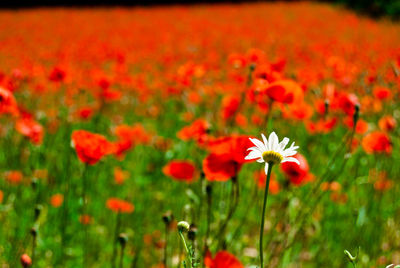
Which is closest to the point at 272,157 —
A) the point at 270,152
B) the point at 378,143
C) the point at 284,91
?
the point at 270,152

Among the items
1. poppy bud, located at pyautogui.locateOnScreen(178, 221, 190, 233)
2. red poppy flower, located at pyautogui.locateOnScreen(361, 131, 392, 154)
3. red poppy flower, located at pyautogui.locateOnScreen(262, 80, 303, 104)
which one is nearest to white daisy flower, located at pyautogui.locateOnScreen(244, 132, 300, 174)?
poppy bud, located at pyautogui.locateOnScreen(178, 221, 190, 233)

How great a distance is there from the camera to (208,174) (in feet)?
3.53

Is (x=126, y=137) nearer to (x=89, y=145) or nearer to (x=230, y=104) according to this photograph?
(x=230, y=104)

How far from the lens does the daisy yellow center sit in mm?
737

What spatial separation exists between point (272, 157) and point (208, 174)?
0.36 metres

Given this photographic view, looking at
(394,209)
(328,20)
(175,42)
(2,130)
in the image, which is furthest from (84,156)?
(328,20)

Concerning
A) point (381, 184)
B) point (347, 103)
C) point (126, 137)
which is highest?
point (347, 103)

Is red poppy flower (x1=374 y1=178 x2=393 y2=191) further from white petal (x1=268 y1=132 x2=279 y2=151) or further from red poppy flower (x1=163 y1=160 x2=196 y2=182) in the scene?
white petal (x1=268 y1=132 x2=279 y2=151)

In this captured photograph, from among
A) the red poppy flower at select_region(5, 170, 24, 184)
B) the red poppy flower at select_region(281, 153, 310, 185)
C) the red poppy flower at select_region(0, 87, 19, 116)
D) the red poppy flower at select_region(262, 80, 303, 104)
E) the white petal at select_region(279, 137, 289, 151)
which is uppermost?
the red poppy flower at select_region(262, 80, 303, 104)

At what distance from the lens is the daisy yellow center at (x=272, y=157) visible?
29.0 inches

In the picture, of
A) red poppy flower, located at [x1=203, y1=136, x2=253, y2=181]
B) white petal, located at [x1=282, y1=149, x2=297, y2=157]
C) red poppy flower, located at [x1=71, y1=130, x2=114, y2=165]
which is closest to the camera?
white petal, located at [x1=282, y1=149, x2=297, y2=157]

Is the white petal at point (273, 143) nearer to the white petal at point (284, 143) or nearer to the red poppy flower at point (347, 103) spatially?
the white petal at point (284, 143)

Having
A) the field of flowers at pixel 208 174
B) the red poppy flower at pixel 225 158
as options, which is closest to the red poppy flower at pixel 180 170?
the field of flowers at pixel 208 174

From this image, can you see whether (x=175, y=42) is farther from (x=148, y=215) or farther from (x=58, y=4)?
(x=58, y=4)
